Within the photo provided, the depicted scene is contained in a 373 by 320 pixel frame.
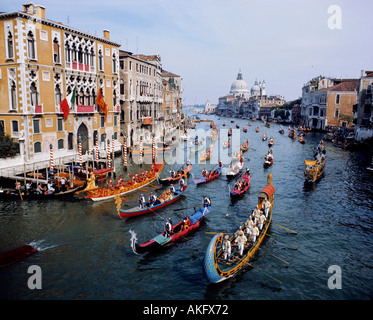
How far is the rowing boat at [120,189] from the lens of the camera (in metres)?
23.7

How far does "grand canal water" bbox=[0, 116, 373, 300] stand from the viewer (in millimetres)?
13797

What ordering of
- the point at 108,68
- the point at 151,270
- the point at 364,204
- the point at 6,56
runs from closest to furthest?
the point at 151,270, the point at 364,204, the point at 6,56, the point at 108,68

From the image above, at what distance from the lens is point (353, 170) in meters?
37.5

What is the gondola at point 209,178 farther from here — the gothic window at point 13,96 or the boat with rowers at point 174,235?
the gothic window at point 13,96

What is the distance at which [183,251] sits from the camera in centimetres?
1722

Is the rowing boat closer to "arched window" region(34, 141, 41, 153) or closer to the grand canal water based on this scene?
the grand canal water

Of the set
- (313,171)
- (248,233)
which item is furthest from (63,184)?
(313,171)

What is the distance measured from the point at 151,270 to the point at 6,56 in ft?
83.6

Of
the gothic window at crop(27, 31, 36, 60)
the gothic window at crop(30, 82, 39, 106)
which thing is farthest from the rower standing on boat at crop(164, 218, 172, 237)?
the gothic window at crop(27, 31, 36, 60)

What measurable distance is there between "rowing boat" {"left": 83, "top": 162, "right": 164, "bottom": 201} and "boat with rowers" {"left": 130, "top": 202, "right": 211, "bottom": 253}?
26.2 ft

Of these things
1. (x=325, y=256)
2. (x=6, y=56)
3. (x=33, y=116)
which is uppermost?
(x=6, y=56)

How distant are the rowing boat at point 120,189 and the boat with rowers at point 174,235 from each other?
797 cm
